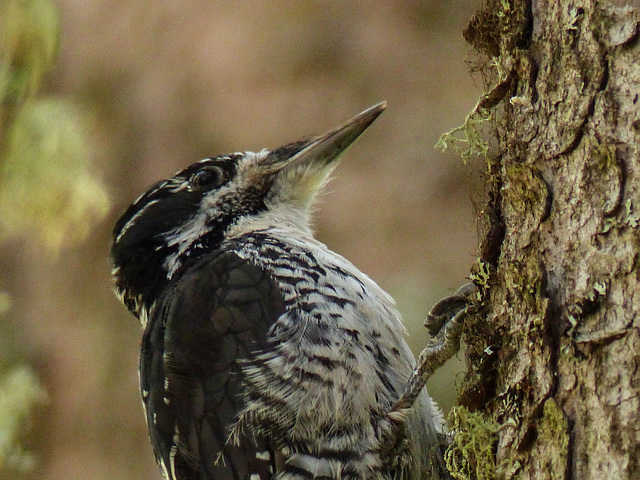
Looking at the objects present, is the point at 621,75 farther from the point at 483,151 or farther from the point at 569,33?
the point at 483,151

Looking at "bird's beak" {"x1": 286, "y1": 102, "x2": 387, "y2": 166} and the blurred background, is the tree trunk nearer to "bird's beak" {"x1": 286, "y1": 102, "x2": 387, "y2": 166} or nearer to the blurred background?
"bird's beak" {"x1": 286, "y1": 102, "x2": 387, "y2": 166}

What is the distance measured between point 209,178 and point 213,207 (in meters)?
0.16

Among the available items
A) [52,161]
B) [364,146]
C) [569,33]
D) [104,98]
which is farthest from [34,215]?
[569,33]

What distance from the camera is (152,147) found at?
5777mm

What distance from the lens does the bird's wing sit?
259 centimetres

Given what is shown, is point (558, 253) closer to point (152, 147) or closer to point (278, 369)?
point (278, 369)

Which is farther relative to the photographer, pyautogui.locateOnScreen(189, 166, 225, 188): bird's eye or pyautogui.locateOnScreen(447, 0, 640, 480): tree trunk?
pyautogui.locateOnScreen(189, 166, 225, 188): bird's eye

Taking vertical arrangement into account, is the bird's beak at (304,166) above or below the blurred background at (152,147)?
below

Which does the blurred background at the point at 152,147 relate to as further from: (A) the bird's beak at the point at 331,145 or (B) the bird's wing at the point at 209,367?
(B) the bird's wing at the point at 209,367

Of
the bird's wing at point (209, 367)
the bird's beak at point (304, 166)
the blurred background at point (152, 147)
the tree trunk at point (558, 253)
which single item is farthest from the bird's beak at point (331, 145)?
the blurred background at point (152, 147)

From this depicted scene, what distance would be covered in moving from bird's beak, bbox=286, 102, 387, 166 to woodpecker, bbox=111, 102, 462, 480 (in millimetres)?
14

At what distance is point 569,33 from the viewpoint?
1.88 metres

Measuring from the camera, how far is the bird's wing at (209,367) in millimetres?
2594

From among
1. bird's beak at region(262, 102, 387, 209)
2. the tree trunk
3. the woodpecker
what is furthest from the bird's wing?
the tree trunk
